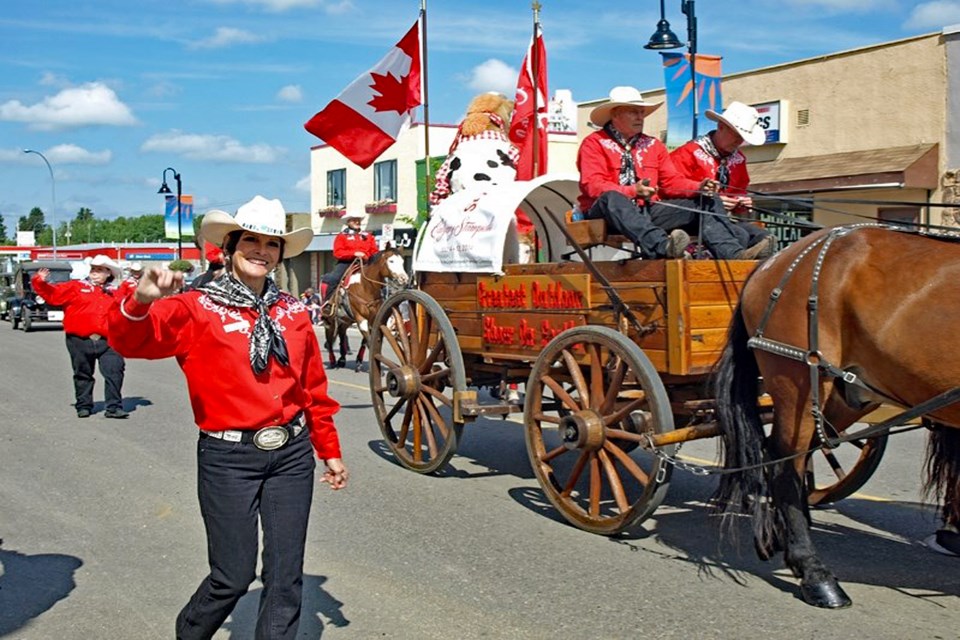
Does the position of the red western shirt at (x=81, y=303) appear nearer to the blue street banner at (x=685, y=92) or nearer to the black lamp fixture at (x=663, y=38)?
the black lamp fixture at (x=663, y=38)

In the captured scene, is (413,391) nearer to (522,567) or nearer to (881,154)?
(522,567)

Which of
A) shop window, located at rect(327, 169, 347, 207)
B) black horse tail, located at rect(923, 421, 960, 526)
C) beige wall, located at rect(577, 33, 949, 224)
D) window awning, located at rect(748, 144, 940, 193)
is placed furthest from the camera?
shop window, located at rect(327, 169, 347, 207)

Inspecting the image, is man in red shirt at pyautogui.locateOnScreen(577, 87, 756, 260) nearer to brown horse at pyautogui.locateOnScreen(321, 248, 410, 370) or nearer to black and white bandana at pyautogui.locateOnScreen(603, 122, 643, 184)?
black and white bandana at pyautogui.locateOnScreen(603, 122, 643, 184)

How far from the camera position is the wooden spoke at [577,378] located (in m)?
6.45

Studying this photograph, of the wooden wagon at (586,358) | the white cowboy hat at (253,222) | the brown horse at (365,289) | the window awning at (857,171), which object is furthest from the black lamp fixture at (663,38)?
the white cowboy hat at (253,222)

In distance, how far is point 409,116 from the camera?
1130cm

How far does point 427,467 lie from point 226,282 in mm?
4360

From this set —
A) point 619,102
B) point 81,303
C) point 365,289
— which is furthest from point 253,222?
point 365,289

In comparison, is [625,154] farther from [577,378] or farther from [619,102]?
[577,378]

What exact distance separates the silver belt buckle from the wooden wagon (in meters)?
2.56

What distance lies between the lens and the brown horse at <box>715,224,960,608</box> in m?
4.75

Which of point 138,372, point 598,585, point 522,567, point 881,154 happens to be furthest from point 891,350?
point 881,154

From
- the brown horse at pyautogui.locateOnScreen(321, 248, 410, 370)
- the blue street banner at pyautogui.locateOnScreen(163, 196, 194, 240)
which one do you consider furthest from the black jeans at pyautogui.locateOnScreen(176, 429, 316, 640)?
the blue street banner at pyautogui.locateOnScreen(163, 196, 194, 240)

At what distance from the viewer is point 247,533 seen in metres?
3.82
